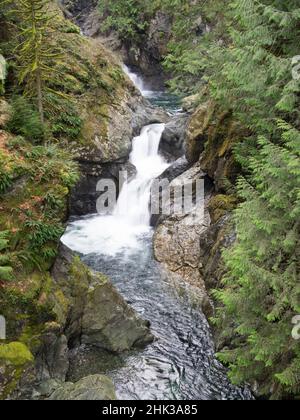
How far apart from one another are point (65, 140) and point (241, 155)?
8.69 metres

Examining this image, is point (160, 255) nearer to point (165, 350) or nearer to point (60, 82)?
point (165, 350)

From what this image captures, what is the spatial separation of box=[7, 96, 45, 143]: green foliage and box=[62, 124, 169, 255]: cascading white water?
18.0 feet

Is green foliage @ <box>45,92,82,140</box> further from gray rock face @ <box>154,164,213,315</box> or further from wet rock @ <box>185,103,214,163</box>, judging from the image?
gray rock face @ <box>154,164,213,315</box>

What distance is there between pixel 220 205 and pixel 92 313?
6283mm

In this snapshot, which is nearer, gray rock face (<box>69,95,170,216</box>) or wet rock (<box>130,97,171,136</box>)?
gray rock face (<box>69,95,170,216</box>)

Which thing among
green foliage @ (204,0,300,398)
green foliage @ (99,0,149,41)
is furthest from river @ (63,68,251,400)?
green foliage @ (99,0,149,41)

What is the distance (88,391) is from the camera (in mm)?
8562

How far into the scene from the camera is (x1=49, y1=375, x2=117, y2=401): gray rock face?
8453mm

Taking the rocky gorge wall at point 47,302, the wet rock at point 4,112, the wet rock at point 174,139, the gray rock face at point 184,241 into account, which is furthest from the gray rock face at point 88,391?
the wet rock at point 174,139

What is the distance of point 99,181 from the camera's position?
63.5ft

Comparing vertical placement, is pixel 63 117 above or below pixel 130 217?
above

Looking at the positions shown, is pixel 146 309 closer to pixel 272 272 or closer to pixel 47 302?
pixel 47 302

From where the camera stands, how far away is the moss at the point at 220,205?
14.5 metres

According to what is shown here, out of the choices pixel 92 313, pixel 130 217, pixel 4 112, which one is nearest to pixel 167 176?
pixel 130 217
